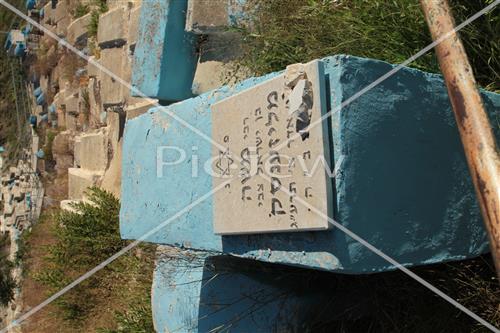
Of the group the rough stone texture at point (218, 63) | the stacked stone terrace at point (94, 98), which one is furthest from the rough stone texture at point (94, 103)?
the rough stone texture at point (218, 63)

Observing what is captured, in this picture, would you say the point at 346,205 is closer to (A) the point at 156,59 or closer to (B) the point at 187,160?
(B) the point at 187,160

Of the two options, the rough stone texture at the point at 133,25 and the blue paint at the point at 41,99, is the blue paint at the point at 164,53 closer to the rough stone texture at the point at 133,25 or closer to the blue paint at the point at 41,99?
the rough stone texture at the point at 133,25

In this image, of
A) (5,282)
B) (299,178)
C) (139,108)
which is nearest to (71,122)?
(5,282)

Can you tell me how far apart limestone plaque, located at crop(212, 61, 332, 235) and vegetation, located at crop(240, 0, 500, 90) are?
78 cm

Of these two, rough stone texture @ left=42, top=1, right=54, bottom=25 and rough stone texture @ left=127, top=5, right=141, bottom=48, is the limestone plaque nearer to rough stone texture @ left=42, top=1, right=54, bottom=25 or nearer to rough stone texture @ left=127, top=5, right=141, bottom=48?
rough stone texture @ left=127, top=5, right=141, bottom=48

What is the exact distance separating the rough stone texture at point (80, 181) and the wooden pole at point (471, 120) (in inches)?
159

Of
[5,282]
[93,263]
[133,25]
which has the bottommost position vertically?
[5,282]

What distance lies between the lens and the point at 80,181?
6.14 meters

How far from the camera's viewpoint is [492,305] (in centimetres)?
267

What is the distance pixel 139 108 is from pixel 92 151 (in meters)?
1.38

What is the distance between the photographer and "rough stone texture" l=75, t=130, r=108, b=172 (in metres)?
5.80

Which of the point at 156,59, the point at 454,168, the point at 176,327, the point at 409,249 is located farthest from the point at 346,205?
the point at 156,59

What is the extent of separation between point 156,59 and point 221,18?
1.59ft

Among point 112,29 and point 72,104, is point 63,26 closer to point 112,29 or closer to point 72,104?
point 72,104
